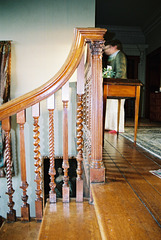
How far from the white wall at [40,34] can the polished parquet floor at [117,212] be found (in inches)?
90.8

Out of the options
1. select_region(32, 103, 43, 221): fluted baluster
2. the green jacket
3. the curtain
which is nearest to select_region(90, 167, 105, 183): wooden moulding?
select_region(32, 103, 43, 221): fluted baluster

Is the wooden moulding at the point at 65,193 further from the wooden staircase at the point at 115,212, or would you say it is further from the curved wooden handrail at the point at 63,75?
the curved wooden handrail at the point at 63,75

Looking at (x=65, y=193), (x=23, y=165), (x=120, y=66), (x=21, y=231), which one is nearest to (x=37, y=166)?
(x=23, y=165)

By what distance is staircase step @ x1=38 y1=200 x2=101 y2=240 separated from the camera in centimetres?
112

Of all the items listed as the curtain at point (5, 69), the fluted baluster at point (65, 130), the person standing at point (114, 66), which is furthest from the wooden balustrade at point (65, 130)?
the curtain at point (5, 69)

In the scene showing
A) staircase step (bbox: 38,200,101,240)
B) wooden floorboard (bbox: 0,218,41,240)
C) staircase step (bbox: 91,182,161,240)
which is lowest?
wooden floorboard (bbox: 0,218,41,240)

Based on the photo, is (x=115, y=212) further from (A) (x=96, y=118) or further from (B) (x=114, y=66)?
(B) (x=114, y=66)

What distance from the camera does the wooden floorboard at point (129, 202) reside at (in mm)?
873

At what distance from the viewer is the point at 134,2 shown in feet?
17.4

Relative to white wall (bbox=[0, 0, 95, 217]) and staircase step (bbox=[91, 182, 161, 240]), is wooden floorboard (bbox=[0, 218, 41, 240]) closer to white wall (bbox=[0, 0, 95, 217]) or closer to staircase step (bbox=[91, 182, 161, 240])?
staircase step (bbox=[91, 182, 161, 240])

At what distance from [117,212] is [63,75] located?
3.00 feet

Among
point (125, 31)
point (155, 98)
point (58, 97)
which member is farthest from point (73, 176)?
point (125, 31)

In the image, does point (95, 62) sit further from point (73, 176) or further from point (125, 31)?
point (125, 31)

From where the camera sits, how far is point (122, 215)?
38.8 inches
